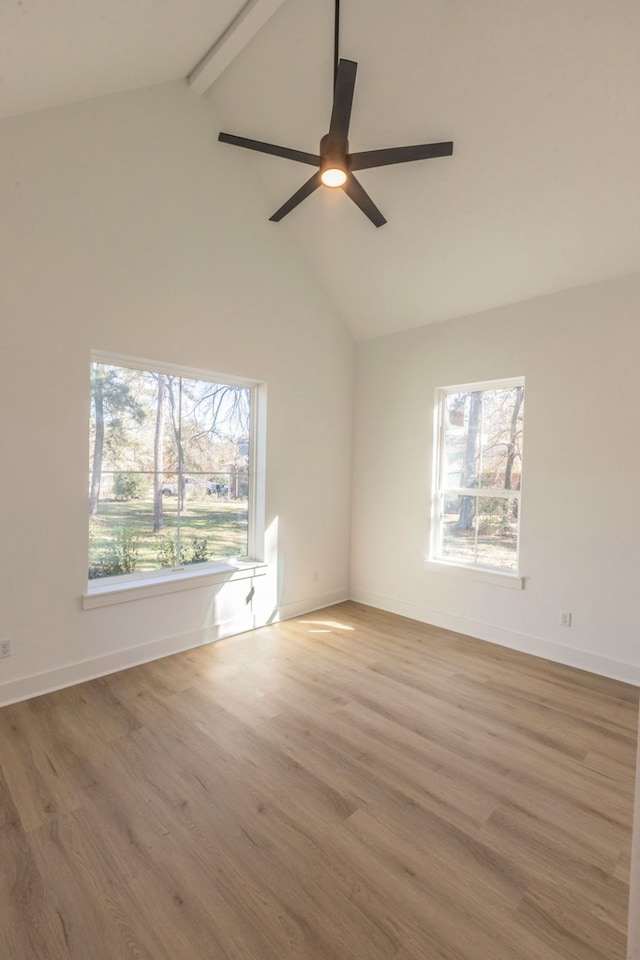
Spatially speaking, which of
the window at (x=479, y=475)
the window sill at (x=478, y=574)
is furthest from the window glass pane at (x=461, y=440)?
the window sill at (x=478, y=574)

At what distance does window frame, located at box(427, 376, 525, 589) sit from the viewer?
3533 millimetres

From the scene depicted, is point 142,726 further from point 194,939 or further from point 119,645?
point 194,939

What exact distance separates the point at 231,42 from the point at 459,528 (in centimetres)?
382

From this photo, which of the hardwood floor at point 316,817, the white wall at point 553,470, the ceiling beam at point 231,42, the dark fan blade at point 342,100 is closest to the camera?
the hardwood floor at point 316,817

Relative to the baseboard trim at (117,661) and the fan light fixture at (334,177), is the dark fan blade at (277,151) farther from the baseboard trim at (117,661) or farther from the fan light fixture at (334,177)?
the baseboard trim at (117,661)

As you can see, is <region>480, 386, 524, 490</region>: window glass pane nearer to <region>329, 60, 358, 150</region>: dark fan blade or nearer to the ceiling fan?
the ceiling fan

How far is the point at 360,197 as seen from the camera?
2.47 metres

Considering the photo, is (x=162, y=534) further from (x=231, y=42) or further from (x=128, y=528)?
(x=231, y=42)

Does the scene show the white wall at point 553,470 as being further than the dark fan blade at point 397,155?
Yes

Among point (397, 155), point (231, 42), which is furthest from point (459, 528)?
point (231, 42)

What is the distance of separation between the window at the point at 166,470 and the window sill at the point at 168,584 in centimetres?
9

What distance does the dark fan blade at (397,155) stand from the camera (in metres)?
2.12

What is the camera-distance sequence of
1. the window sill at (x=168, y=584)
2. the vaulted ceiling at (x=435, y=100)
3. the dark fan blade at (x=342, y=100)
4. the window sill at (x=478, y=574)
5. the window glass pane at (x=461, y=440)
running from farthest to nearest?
the window glass pane at (x=461, y=440) < the window sill at (x=478, y=574) < the window sill at (x=168, y=584) < the vaulted ceiling at (x=435, y=100) < the dark fan blade at (x=342, y=100)

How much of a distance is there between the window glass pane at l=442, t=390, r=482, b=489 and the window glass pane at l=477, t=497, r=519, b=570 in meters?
0.26
